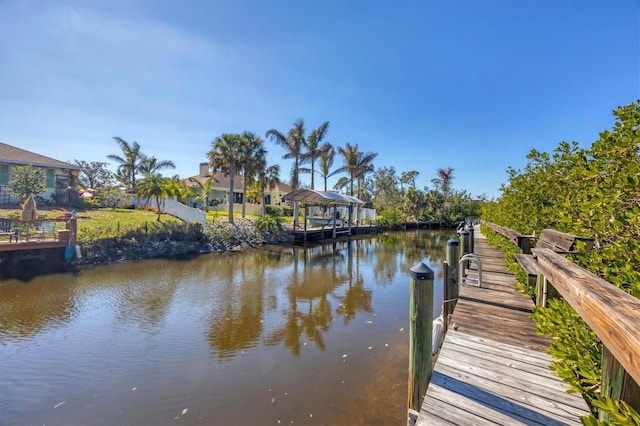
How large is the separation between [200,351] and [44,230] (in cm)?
1194

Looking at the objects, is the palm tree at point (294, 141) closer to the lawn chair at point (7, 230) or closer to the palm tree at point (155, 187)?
the palm tree at point (155, 187)

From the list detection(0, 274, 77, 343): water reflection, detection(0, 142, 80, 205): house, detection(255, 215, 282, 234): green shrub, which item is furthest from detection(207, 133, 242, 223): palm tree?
detection(0, 274, 77, 343): water reflection

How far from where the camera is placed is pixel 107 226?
1484 centimetres

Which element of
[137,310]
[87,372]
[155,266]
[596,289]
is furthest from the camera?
[155,266]

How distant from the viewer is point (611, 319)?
115 cm

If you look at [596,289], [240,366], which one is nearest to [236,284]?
[240,366]

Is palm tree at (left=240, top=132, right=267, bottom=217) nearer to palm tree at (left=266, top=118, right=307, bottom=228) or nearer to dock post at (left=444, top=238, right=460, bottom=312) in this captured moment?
palm tree at (left=266, top=118, right=307, bottom=228)

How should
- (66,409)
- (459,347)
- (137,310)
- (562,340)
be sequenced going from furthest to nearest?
(137,310), (66,409), (459,347), (562,340)

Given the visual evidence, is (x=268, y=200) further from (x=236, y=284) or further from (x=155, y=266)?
(x=236, y=284)

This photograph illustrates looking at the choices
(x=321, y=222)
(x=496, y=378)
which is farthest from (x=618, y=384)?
(x=321, y=222)

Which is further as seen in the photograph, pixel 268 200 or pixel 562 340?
pixel 268 200

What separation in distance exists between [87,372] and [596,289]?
23.3ft

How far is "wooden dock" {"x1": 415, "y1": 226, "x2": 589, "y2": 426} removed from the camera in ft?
8.07

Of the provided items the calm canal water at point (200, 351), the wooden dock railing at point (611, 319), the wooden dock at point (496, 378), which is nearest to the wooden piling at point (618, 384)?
the wooden dock railing at point (611, 319)
